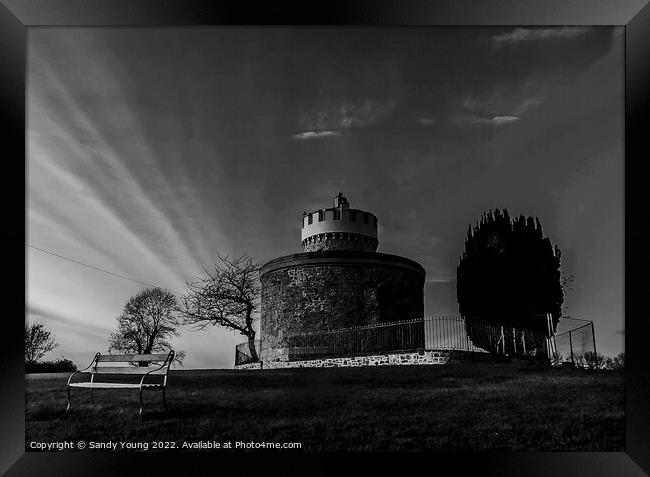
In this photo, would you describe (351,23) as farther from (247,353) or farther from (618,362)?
(247,353)

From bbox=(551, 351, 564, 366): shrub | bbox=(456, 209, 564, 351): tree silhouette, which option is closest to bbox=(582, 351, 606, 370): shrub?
bbox=(551, 351, 564, 366): shrub

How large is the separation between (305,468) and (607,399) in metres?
4.02

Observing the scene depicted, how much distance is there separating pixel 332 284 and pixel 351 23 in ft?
23.4

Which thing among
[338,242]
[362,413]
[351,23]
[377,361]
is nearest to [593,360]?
[377,361]

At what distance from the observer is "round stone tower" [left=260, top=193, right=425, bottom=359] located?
1255 centimetres

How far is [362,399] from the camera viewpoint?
8211 millimetres

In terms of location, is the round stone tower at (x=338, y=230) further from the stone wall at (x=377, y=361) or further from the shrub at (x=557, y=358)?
the shrub at (x=557, y=358)

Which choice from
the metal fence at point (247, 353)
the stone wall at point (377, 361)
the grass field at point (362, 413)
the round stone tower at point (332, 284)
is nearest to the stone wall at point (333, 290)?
the round stone tower at point (332, 284)

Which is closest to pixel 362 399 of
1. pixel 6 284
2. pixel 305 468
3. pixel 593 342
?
pixel 305 468

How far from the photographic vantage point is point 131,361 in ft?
25.9

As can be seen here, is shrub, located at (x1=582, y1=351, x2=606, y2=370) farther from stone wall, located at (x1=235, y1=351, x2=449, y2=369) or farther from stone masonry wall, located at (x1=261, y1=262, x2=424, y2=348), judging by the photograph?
stone masonry wall, located at (x1=261, y1=262, x2=424, y2=348)

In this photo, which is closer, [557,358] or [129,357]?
[129,357]

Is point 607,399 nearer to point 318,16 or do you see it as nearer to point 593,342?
point 593,342

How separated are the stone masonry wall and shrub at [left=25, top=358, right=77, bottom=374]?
173 inches
